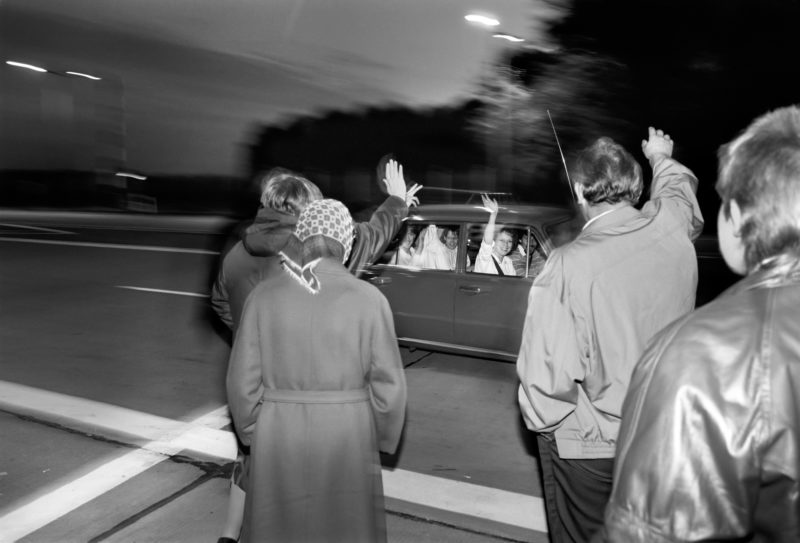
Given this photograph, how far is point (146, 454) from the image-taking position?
15.6 ft

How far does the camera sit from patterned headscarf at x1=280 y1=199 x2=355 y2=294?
2.48 meters

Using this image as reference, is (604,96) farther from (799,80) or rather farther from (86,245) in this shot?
(86,245)

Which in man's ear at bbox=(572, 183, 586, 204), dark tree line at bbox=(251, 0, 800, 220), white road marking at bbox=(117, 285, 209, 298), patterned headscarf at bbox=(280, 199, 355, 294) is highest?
dark tree line at bbox=(251, 0, 800, 220)

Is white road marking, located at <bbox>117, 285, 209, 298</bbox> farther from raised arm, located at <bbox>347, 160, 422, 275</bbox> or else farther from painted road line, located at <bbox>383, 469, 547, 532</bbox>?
raised arm, located at <bbox>347, 160, 422, 275</bbox>

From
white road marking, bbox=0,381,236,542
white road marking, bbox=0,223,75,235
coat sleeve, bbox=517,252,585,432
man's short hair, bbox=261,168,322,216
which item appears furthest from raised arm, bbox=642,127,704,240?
white road marking, bbox=0,223,75,235

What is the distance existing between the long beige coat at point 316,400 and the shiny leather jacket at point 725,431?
1429 mm

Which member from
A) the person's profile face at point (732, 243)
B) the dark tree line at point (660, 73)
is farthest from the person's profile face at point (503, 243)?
the dark tree line at point (660, 73)

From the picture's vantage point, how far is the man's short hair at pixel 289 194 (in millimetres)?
3402

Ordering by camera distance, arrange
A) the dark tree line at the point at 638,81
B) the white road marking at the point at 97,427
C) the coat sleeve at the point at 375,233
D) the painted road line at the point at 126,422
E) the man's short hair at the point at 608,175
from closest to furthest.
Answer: the man's short hair at the point at 608,175 < the coat sleeve at the point at 375,233 < the white road marking at the point at 97,427 < the painted road line at the point at 126,422 < the dark tree line at the point at 638,81

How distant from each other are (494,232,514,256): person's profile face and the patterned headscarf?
3.86m

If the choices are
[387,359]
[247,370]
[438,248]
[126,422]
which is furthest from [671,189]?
[126,422]

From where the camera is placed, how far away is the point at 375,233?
3410 mm

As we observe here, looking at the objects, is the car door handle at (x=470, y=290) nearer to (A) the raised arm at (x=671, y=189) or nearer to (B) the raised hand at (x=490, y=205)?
(B) the raised hand at (x=490, y=205)

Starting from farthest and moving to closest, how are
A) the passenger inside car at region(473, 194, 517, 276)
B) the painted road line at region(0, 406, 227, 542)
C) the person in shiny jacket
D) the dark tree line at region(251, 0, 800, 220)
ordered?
the dark tree line at region(251, 0, 800, 220) → the passenger inside car at region(473, 194, 517, 276) → the painted road line at region(0, 406, 227, 542) → the person in shiny jacket
